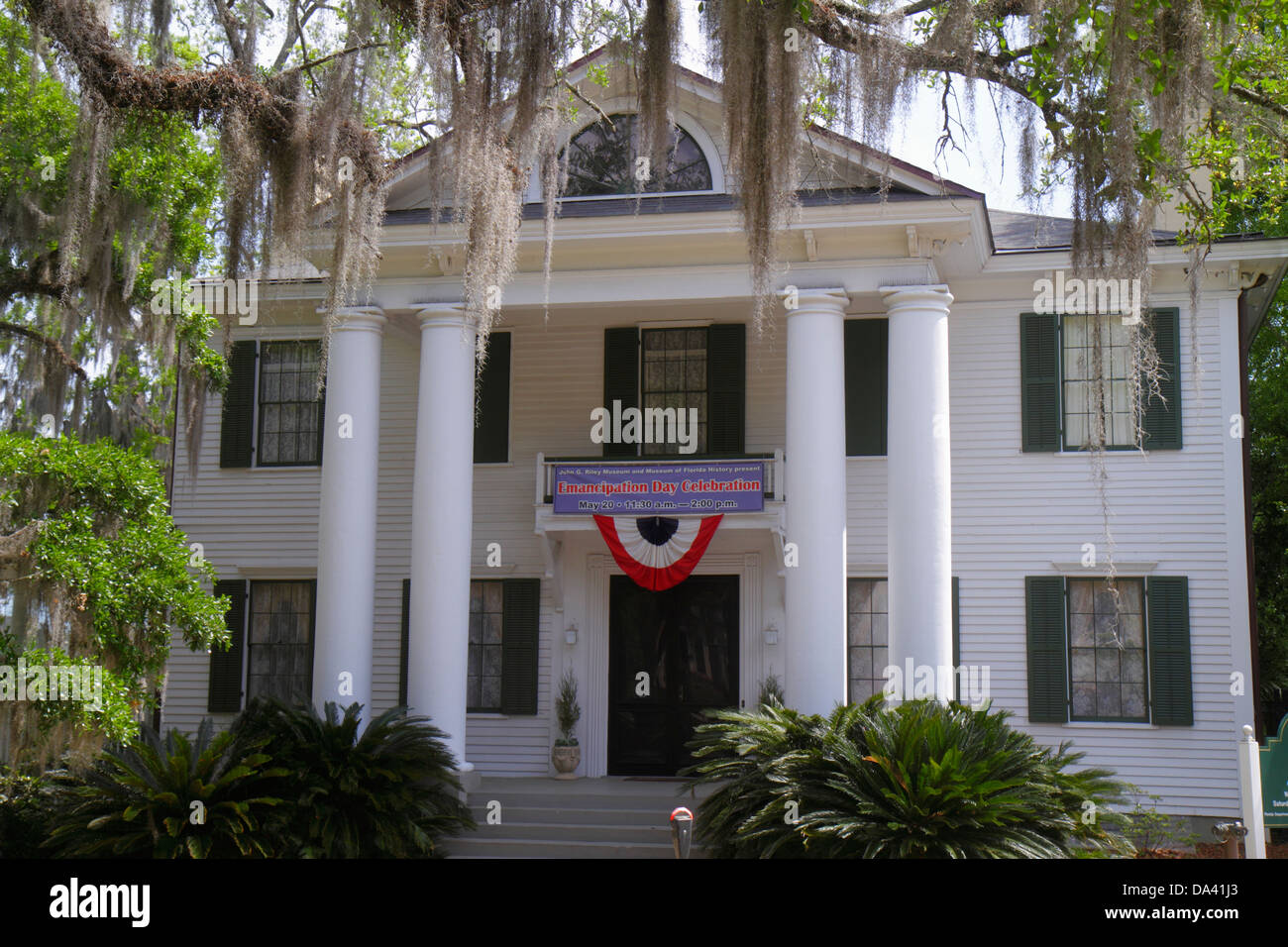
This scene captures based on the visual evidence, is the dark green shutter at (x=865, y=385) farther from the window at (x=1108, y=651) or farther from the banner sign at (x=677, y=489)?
the window at (x=1108, y=651)

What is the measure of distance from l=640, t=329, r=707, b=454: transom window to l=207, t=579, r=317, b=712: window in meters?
4.70

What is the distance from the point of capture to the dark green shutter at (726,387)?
14.1m

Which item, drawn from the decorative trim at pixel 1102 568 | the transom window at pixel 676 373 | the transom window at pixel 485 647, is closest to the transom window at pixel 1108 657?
the decorative trim at pixel 1102 568

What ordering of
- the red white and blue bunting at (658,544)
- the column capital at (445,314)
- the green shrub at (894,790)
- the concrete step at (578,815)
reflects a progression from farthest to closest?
the red white and blue bunting at (658,544) → the column capital at (445,314) → the concrete step at (578,815) → the green shrub at (894,790)

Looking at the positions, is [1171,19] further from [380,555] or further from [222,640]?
[380,555]

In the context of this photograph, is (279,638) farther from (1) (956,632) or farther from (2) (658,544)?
(1) (956,632)

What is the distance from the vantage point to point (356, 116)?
949 centimetres

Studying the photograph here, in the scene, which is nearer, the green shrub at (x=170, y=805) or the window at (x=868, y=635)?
the green shrub at (x=170, y=805)

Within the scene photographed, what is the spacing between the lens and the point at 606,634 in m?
14.6

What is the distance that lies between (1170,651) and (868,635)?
3.16 metres

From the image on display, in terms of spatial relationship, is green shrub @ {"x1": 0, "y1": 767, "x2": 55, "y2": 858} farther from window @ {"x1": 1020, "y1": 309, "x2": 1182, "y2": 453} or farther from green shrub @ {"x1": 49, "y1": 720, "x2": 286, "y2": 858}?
window @ {"x1": 1020, "y1": 309, "x2": 1182, "y2": 453}

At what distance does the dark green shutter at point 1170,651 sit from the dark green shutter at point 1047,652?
0.91 meters

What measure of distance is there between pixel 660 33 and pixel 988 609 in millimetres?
7842
